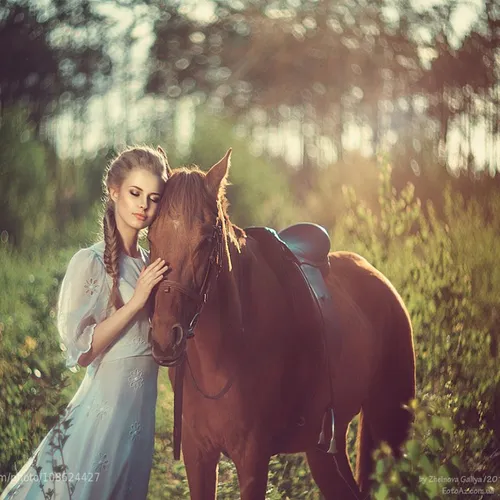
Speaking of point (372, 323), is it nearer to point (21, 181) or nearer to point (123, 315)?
point (123, 315)

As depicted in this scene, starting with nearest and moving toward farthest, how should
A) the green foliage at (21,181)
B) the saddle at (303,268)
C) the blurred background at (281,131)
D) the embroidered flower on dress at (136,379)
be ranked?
the embroidered flower on dress at (136,379)
the saddle at (303,268)
the blurred background at (281,131)
the green foliage at (21,181)

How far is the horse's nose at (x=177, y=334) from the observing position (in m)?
2.62

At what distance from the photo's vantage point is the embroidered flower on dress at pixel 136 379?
3002mm

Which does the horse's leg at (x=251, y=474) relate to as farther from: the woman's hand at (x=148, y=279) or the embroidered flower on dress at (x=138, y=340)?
the woman's hand at (x=148, y=279)

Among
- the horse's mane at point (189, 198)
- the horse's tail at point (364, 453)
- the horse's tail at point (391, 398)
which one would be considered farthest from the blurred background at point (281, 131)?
the horse's mane at point (189, 198)

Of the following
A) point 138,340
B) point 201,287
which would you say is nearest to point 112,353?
point 138,340

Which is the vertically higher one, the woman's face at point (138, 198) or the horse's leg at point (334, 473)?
the woman's face at point (138, 198)

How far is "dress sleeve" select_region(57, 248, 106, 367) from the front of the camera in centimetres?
293

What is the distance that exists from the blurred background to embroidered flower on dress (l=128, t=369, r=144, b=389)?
0.91 metres

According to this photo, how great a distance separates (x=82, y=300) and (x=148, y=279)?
368 millimetres

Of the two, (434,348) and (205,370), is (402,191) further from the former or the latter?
(205,370)

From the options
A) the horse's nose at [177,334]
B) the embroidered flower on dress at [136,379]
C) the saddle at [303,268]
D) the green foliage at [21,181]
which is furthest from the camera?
the green foliage at [21,181]

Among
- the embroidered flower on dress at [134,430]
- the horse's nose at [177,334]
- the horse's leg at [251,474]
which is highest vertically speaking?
the horse's nose at [177,334]

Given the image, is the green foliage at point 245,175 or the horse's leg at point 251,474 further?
the green foliage at point 245,175
